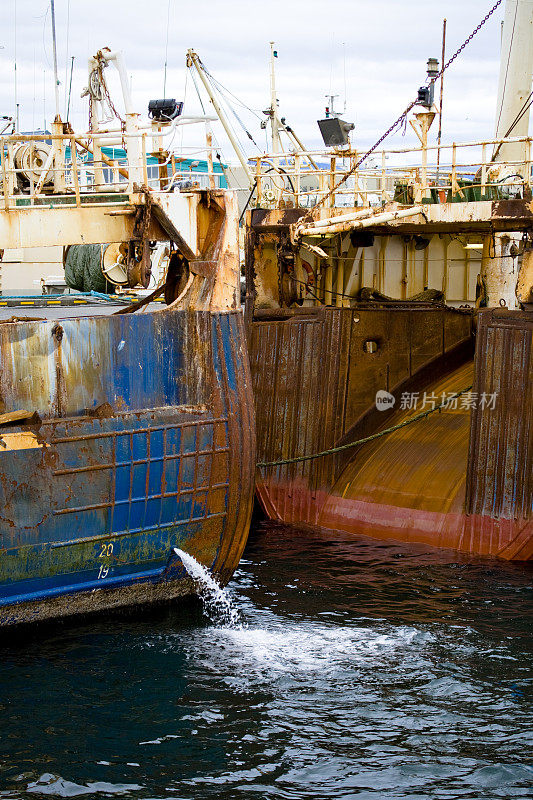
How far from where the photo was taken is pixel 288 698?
408 inches

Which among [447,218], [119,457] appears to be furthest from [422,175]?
[119,457]

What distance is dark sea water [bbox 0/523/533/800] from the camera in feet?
29.0

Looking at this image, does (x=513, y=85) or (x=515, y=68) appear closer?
(x=515, y=68)

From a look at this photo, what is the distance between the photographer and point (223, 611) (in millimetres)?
12859

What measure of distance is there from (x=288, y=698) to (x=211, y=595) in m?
2.76

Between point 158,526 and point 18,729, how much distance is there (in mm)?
3134

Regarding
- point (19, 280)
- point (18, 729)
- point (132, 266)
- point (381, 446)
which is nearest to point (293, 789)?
point (18, 729)

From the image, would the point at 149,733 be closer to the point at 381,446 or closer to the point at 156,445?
the point at 156,445

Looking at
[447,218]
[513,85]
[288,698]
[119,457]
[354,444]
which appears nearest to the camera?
[288,698]

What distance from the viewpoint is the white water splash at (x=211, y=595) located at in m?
12.4
